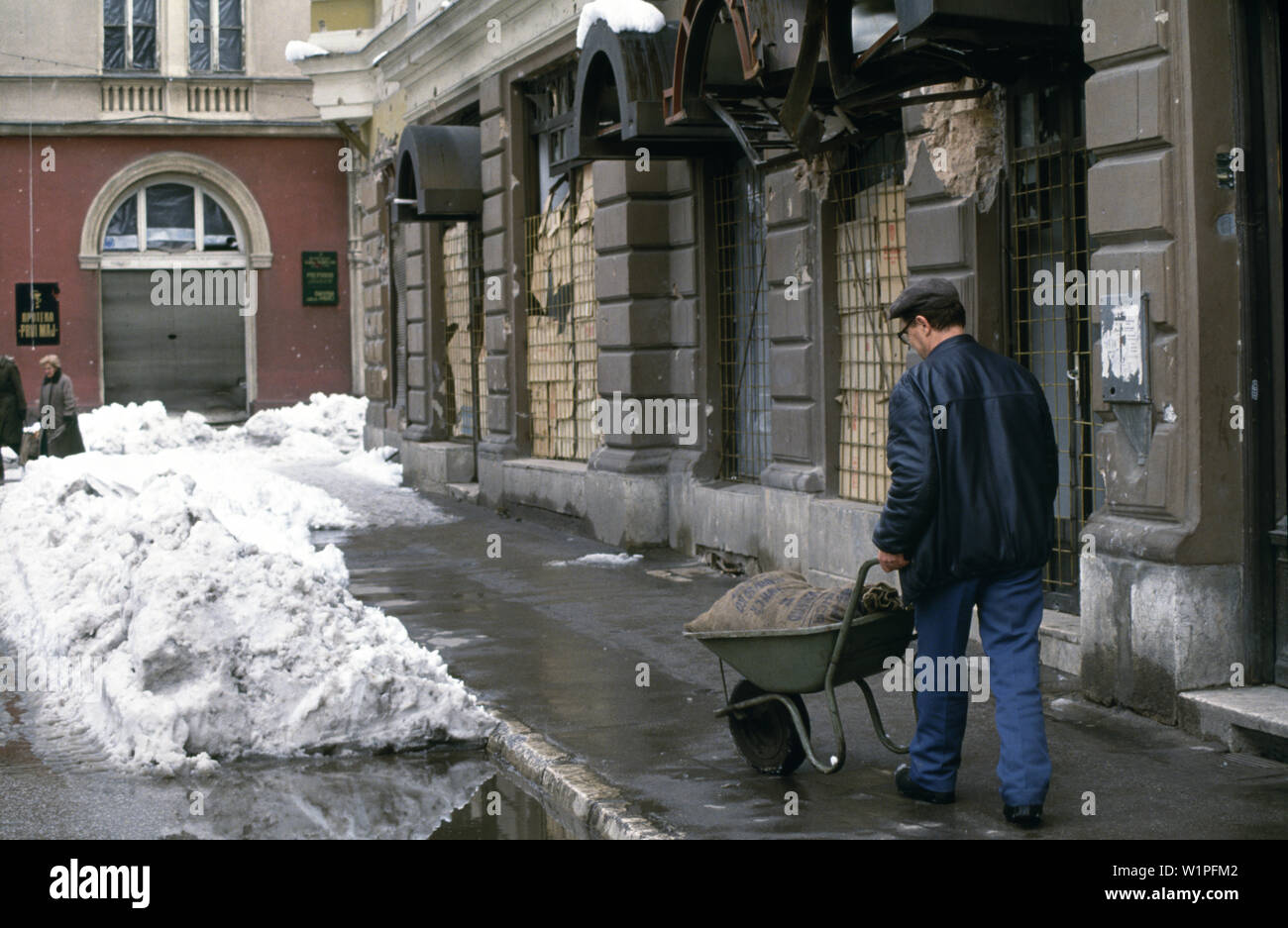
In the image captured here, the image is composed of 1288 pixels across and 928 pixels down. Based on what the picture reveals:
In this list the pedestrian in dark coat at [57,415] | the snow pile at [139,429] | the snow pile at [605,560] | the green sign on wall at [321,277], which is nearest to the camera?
the snow pile at [605,560]

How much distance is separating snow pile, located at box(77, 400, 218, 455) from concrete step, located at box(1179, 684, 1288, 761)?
23233 mm

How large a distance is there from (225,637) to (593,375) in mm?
8312

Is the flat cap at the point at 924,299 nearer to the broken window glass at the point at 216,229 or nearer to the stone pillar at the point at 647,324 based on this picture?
the stone pillar at the point at 647,324

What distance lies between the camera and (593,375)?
1525 centimetres

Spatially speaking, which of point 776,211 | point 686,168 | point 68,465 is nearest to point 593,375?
point 686,168

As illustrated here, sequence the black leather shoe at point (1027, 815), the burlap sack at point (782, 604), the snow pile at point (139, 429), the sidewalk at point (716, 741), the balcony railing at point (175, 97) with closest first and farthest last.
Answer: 1. the black leather shoe at point (1027, 815)
2. the sidewalk at point (716, 741)
3. the burlap sack at point (782, 604)
4. the snow pile at point (139, 429)
5. the balcony railing at point (175, 97)

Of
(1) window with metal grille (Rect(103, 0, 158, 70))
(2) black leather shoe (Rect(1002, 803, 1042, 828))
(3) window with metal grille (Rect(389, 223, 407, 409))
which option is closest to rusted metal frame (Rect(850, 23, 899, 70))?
(2) black leather shoe (Rect(1002, 803, 1042, 828))

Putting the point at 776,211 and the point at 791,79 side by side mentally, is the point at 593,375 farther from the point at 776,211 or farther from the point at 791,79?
the point at 791,79

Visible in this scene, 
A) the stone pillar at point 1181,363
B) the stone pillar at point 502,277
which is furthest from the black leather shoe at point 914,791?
the stone pillar at point 502,277

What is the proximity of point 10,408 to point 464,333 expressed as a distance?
280 inches

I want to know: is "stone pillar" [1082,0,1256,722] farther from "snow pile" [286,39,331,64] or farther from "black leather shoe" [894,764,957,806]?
"snow pile" [286,39,331,64]

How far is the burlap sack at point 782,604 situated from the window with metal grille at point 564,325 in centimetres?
887

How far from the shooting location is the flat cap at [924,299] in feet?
18.8
